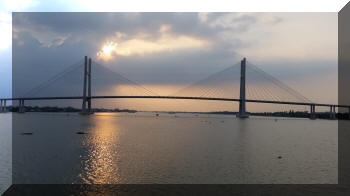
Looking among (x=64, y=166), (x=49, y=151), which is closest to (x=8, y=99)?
(x=49, y=151)

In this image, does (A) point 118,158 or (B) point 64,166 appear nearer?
(B) point 64,166

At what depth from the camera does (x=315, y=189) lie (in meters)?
13.0

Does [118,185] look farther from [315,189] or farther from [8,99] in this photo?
[8,99]

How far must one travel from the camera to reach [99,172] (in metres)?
15.0

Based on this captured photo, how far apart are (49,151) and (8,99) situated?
9603cm

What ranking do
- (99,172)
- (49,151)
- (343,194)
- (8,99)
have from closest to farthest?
(343,194), (99,172), (49,151), (8,99)

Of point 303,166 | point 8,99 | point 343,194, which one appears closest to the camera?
point 343,194

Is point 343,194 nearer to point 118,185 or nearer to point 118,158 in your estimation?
point 118,185

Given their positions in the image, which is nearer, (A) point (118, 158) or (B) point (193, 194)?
(B) point (193, 194)

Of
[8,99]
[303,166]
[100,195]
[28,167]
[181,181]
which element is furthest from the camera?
[8,99]

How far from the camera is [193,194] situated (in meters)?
11.7

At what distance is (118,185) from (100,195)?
1566 mm

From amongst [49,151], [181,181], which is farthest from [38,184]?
[49,151]

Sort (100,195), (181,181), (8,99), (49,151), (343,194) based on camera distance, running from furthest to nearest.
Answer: (8,99) < (49,151) < (181,181) < (343,194) < (100,195)
